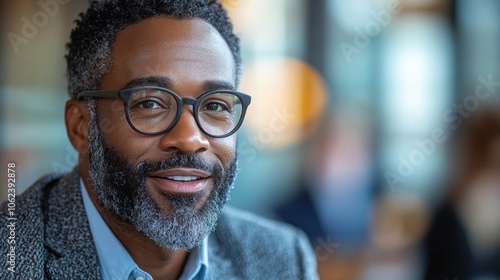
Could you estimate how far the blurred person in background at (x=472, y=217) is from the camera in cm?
302

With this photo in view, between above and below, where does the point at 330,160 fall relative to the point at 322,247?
above

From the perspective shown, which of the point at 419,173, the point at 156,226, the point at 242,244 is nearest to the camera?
the point at 156,226

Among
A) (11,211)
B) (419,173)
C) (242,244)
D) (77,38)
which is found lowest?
(419,173)

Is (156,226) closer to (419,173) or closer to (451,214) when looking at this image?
(451,214)

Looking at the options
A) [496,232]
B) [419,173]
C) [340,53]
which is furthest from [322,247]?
[340,53]

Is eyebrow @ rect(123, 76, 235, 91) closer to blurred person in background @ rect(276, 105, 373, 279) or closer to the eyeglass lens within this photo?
the eyeglass lens

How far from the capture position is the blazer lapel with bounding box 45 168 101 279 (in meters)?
1.39

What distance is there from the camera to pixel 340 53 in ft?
14.6

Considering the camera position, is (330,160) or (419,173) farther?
(419,173)

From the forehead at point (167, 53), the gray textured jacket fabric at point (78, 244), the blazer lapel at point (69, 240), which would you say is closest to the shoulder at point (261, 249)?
the gray textured jacket fabric at point (78, 244)

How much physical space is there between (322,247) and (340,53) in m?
1.77

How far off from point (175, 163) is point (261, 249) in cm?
53

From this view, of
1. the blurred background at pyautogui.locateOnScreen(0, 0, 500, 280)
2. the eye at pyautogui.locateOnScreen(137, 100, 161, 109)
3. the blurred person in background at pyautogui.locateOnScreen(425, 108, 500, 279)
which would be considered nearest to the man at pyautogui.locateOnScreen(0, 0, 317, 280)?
the eye at pyautogui.locateOnScreen(137, 100, 161, 109)

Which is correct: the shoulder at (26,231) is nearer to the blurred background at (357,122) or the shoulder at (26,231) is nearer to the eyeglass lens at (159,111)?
the eyeglass lens at (159,111)
